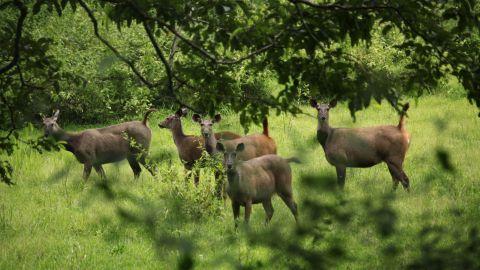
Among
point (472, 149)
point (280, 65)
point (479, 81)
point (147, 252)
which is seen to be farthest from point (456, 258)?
point (472, 149)

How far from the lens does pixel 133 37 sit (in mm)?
20766

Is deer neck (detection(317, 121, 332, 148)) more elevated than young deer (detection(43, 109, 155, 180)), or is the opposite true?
deer neck (detection(317, 121, 332, 148))

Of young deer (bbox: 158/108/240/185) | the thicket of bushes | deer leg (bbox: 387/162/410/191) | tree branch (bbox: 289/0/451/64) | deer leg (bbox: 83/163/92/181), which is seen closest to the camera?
tree branch (bbox: 289/0/451/64)

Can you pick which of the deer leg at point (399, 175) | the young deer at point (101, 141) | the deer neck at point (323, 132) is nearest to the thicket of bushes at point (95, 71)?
the young deer at point (101, 141)

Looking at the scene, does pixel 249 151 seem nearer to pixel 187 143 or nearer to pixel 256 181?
pixel 187 143

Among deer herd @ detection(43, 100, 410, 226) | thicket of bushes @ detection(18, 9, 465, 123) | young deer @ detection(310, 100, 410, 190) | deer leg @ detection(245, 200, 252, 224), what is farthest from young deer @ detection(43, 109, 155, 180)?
deer leg @ detection(245, 200, 252, 224)

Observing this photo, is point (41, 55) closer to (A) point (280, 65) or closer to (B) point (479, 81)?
(A) point (280, 65)

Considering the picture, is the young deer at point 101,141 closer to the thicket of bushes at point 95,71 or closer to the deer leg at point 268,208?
the thicket of bushes at point 95,71

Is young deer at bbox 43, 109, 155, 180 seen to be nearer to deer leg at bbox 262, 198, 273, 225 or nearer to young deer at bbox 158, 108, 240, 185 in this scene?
young deer at bbox 158, 108, 240, 185

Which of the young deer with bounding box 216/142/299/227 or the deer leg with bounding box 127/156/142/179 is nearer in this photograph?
the young deer with bounding box 216/142/299/227

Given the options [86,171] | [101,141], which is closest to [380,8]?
[86,171]

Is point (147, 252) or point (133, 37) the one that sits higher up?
point (133, 37)

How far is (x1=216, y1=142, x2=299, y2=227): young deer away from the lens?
9.96 meters

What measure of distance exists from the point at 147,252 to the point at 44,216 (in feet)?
7.86
